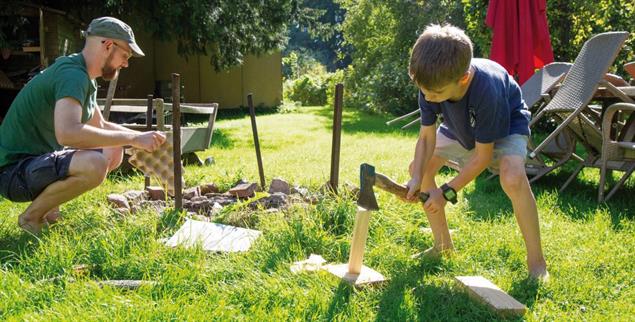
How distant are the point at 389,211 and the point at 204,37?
8475mm

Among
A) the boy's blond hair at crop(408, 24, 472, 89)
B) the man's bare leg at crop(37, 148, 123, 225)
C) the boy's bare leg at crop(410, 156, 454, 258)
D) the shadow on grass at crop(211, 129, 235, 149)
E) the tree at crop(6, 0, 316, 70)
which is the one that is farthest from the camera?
the tree at crop(6, 0, 316, 70)

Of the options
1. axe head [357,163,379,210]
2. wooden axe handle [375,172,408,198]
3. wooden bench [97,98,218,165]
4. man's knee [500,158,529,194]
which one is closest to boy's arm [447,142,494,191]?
man's knee [500,158,529,194]

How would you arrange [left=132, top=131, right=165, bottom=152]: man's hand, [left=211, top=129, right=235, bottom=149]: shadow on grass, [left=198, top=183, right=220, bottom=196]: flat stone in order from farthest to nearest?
[left=211, top=129, right=235, bottom=149]: shadow on grass → [left=198, top=183, right=220, bottom=196]: flat stone → [left=132, top=131, right=165, bottom=152]: man's hand

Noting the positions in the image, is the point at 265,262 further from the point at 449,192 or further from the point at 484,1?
the point at 484,1

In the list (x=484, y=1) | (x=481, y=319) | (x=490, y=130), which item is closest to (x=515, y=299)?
(x=481, y=319)

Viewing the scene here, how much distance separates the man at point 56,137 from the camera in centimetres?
331

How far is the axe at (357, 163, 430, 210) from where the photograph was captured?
2574 mm

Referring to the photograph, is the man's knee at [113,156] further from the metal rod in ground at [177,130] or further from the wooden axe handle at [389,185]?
the wooden axe handle at [389,185]

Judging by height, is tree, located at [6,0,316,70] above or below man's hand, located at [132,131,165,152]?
above

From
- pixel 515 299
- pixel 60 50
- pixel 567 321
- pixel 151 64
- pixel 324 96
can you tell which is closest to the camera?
pixel 567 321

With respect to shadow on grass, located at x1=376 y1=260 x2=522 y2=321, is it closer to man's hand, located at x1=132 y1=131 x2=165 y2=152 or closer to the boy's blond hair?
the boy's blond hair

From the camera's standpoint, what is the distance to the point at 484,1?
828 centimetres

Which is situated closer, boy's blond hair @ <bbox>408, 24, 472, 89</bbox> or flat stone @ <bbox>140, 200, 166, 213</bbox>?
boy's blond hair @ <bbox>408, 24, 472, 89</bbox>

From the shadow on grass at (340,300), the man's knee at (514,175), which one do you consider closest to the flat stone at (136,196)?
the shadow on grass at (340,300)
